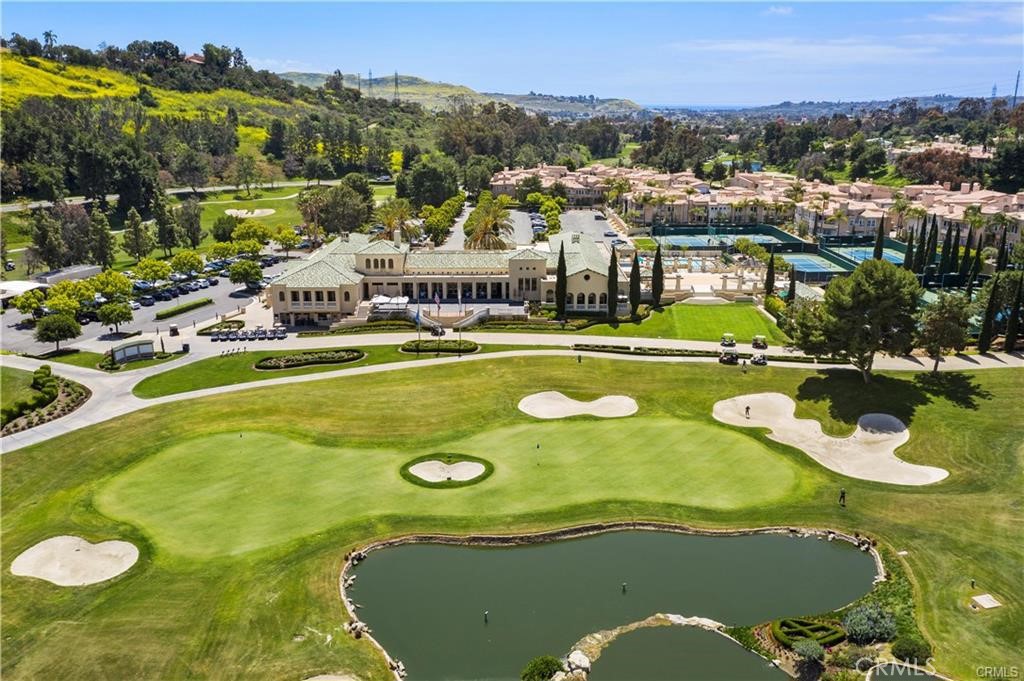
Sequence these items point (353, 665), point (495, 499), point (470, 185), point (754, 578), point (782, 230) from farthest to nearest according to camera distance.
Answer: point (470, 185) → point (782, 230) → point (495, 499) → point (754, 578) → point (353, 665)

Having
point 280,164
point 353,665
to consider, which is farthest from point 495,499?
point 280,164

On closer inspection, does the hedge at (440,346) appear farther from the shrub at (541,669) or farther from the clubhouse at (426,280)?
the shrub at (541,669)

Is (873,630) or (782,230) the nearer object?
(873,630)

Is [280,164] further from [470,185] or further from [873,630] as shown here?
[873,630]

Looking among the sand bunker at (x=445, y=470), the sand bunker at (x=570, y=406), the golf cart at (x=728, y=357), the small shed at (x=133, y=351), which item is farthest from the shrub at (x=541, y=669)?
the small shed at (x=133, y=351)

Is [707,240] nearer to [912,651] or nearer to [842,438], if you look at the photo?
[842,438]

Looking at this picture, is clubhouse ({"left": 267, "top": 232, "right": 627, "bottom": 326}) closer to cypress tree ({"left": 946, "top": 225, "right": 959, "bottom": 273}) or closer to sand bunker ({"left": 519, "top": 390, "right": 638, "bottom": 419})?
sand bunker ({"left": 519, "top": 390, "right": 638, "bottom": 419})

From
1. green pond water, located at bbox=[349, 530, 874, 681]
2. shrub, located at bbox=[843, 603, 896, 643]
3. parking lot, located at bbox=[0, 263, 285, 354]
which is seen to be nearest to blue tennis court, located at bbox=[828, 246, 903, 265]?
green pond water, located at bbox=[349, 530, 874, 681]

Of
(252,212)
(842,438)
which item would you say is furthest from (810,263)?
(252,212)
